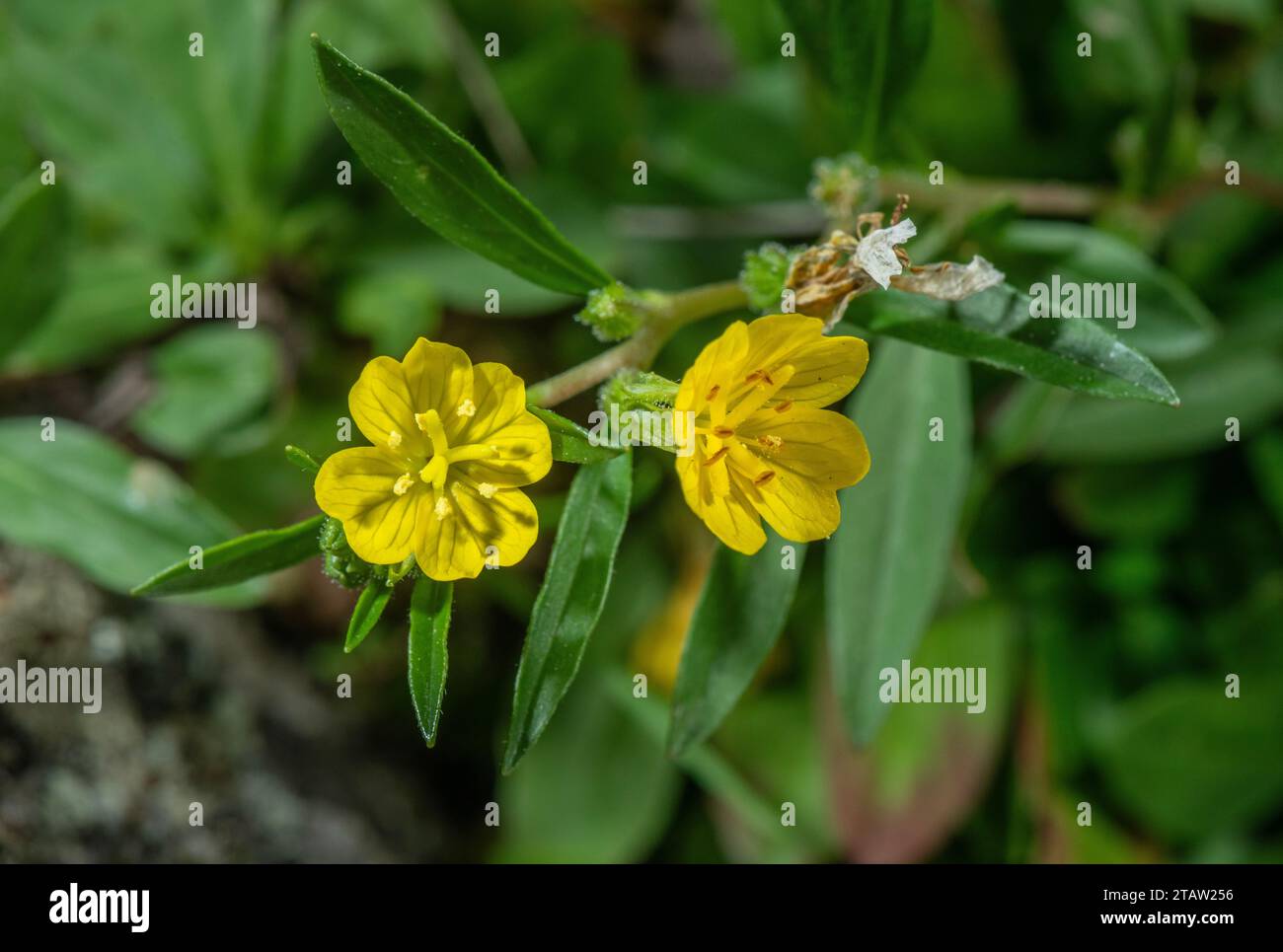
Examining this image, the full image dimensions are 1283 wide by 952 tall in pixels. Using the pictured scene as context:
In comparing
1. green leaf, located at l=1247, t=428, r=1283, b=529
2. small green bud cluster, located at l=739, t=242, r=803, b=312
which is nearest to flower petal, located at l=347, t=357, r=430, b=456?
small green bud cluster, located at l=739, t=242, r=803, b=312

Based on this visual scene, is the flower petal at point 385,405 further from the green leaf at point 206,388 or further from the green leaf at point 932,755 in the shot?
the green leaf at point 932,755

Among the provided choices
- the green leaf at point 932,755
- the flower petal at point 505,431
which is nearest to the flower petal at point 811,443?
the flower petal at point 505,431

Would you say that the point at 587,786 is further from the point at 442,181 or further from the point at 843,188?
the point at 442,181

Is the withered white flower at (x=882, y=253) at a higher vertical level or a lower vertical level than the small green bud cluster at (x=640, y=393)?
higher

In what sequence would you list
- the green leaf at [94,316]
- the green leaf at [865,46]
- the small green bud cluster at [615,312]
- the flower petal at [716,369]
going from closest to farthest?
the flower petal at [716,369] → the small green bud cluster at [615,312] → the green leaf at [865,46] → the green leaf at [94,316]

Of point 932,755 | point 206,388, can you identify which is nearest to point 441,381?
point 206,388

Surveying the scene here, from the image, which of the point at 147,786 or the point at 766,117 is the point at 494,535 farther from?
the point at 766,117

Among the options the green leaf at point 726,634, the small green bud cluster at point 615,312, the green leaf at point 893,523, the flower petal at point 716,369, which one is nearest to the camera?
the flower petal at point 716,369
